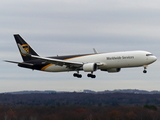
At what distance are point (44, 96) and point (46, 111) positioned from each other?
61.4 metres

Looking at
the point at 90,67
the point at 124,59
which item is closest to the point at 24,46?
the point at 90,67

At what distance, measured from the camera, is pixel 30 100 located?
18512 centimetres

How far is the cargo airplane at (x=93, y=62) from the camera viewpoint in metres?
78.0

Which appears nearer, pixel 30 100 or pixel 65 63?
pixel 65 63

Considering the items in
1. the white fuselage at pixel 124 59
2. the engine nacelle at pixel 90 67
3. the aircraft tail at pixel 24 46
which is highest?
the aircraft tail at pixel 24 46

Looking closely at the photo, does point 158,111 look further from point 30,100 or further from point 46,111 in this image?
point 30,100

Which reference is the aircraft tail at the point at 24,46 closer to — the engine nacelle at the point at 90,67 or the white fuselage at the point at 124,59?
the engine nacelle at the point at 90,67

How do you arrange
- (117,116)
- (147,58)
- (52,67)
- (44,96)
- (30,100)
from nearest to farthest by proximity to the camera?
(147,58)
(52,67)
(117,116)
(30,100)
(44,96)

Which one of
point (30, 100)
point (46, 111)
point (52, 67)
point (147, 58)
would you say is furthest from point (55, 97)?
point (147, 58)

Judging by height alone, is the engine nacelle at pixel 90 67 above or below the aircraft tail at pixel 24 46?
below

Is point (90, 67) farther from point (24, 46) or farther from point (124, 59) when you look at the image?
point (24, 46)

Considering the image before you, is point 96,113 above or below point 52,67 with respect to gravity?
below

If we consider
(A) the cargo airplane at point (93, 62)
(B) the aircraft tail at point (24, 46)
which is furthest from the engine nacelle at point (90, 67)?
(B) the aircraft tail at point (24, 46)

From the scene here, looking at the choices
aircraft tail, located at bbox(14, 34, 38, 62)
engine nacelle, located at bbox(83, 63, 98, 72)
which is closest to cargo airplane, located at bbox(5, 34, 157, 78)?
engine nacelle, located at bbox(83, 63, 98, 72)
